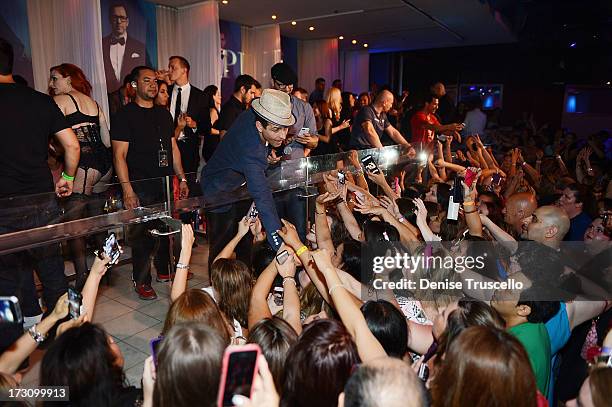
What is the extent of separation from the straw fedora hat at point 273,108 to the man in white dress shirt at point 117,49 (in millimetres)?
5222

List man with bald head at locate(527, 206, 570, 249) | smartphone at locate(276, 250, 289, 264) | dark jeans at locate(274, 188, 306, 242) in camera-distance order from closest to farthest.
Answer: smartphone at locate(276, 250, 289, 264), man with bald head at locate(527, 206, 570, 249), dark jeans at locate(274, 188, 306, 242)

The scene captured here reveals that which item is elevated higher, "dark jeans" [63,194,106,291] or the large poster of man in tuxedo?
the large poster of man in tuxedo

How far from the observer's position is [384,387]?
44.9 inches

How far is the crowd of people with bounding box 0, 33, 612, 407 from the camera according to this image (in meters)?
1.27

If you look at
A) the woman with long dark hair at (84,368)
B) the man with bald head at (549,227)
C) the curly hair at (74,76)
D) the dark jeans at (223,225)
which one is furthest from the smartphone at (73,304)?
the man with bald head at (549,227)

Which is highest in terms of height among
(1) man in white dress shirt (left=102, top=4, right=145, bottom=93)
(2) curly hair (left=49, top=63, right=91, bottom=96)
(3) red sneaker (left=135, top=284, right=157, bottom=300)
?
(1) man in white dress shirt (left=102, top=4, right=145, bottom=93)

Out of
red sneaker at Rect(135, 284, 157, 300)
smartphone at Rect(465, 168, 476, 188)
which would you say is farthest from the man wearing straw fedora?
smartphone at Rect(465, 168, 476, 188)

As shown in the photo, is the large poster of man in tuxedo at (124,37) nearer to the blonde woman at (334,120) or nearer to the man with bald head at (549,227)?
the blonde woman at (334,120)

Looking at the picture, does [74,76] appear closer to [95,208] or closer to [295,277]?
[95,208]

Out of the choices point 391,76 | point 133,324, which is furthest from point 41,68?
point 391,76

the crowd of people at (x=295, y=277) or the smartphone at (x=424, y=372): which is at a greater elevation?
the crowd of people at (x=295, y=277)

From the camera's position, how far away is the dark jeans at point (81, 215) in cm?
264

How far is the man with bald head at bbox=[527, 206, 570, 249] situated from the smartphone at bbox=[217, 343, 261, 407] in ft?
7.55

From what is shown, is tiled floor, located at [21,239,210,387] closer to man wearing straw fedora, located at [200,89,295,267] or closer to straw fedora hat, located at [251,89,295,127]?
man wearing straw fedora, located at [200,89,295,267]
